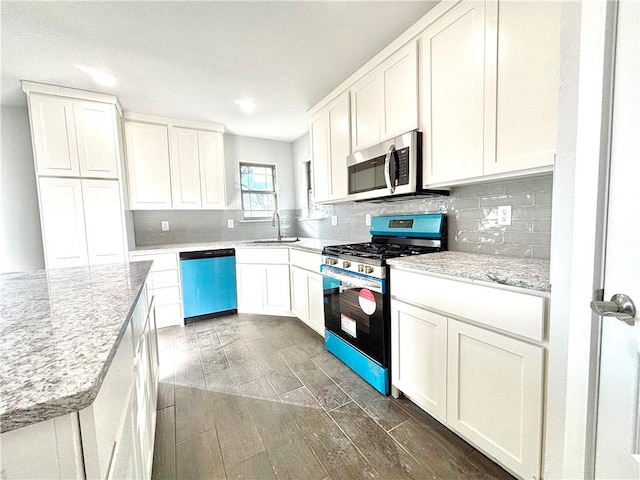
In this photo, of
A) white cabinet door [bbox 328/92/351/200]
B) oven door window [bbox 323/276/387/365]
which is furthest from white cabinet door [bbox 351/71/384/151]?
oven door window [bbox 323/276/387/365]

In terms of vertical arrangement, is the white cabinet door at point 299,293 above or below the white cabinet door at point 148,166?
below

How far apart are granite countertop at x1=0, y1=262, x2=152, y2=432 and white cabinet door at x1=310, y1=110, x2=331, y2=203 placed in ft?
6.60

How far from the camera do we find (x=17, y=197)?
9.29ft

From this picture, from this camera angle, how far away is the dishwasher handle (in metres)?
3.13

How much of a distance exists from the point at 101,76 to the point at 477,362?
3.43 metres

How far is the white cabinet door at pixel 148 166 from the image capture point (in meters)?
3.09

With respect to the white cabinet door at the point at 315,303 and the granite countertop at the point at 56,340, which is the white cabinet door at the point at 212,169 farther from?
the granite countertop at the point at 56,340

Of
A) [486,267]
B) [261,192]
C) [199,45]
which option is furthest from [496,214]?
[261,192]

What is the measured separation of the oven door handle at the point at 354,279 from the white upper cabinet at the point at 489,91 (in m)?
0.74

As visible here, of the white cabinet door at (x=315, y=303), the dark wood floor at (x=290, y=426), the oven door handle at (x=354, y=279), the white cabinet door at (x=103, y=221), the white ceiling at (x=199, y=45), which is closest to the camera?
the dark wood floor at (x=290, y=426)

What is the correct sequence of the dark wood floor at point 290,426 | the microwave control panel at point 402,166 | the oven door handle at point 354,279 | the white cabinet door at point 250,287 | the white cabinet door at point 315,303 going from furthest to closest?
the white cabinet door at point 250,287 → the white cabinet door at point 315,303 → the microwave control panel at point 402,166 → the oven door handle at point 354,279 → the dark wood floor at point 290,426

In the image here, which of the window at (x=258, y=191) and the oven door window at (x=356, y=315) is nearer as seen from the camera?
the oven door window at (x=356, y=315)

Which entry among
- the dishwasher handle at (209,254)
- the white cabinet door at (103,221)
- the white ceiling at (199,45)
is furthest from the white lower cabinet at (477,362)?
the white cabinet door at (103,221)

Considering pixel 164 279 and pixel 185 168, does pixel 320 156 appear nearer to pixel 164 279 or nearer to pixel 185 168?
pixel 185 168
